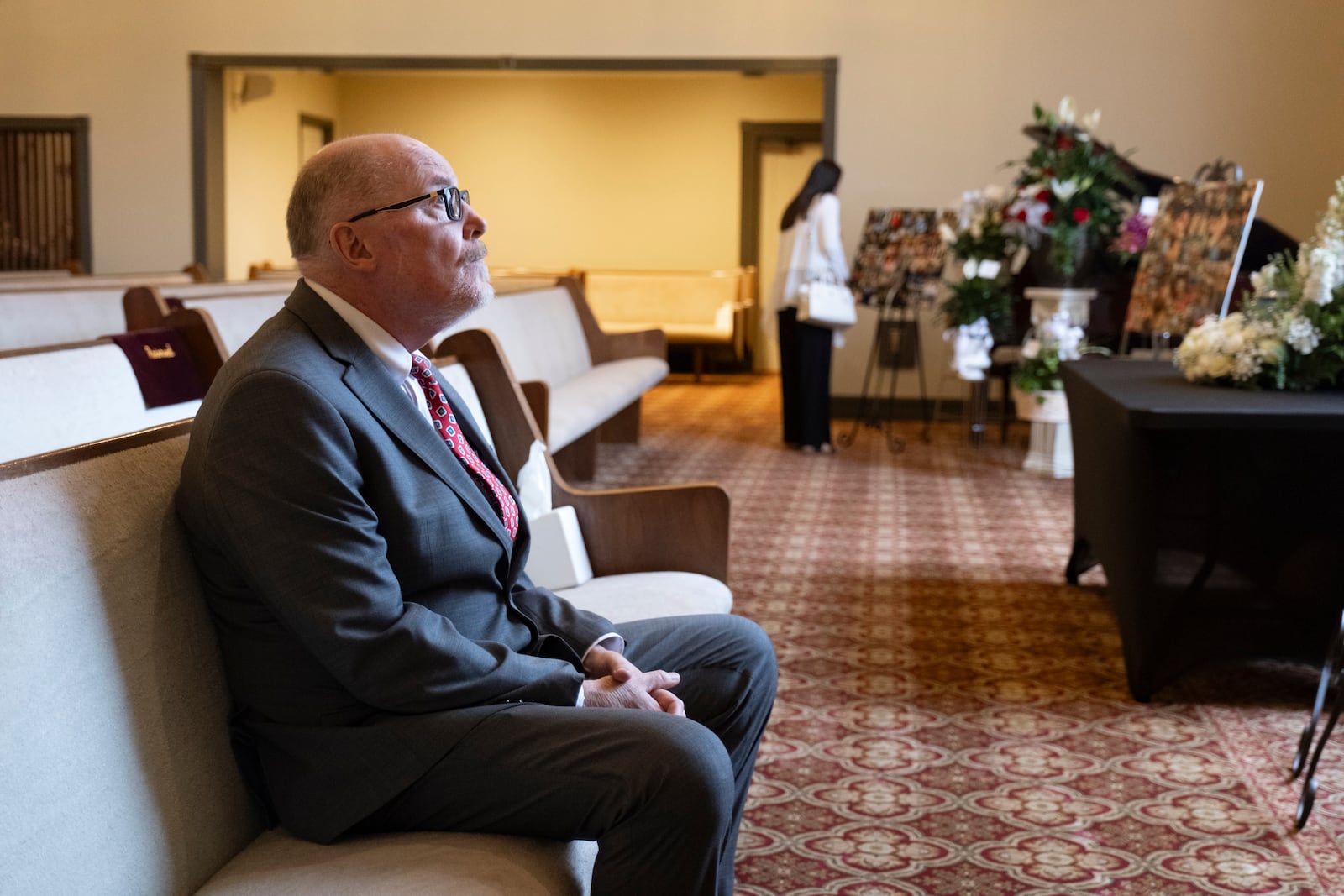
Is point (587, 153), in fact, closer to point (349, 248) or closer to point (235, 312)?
point (235, 312)

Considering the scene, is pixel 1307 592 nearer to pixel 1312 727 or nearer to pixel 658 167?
pixel 1312 727

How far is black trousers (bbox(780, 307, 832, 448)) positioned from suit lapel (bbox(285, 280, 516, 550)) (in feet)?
20.8

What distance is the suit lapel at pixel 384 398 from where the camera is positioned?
5.94ft

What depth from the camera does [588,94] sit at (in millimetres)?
13977

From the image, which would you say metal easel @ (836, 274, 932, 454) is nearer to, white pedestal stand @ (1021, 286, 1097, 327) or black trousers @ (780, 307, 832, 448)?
black trousers @ (780, 307, 832, 448)

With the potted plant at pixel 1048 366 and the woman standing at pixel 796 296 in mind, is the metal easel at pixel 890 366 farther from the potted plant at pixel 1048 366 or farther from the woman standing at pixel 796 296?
the potted plant at pixel 1048 366

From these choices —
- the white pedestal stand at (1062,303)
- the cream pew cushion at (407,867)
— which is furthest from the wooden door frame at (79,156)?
the cream pew cushion at (407,867)

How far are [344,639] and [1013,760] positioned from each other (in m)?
2.05

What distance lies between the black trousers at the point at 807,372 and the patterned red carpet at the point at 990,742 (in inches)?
89.1

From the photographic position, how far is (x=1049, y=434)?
24.6ft

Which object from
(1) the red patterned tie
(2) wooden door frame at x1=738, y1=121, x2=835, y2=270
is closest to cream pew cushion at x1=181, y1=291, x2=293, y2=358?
(1) the red patterned tie

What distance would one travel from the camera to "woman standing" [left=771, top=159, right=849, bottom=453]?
312 inches

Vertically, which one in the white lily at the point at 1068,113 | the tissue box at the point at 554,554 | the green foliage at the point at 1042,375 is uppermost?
the white lily at the point at 1068,113

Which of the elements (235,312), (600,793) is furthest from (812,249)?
(600,793)
